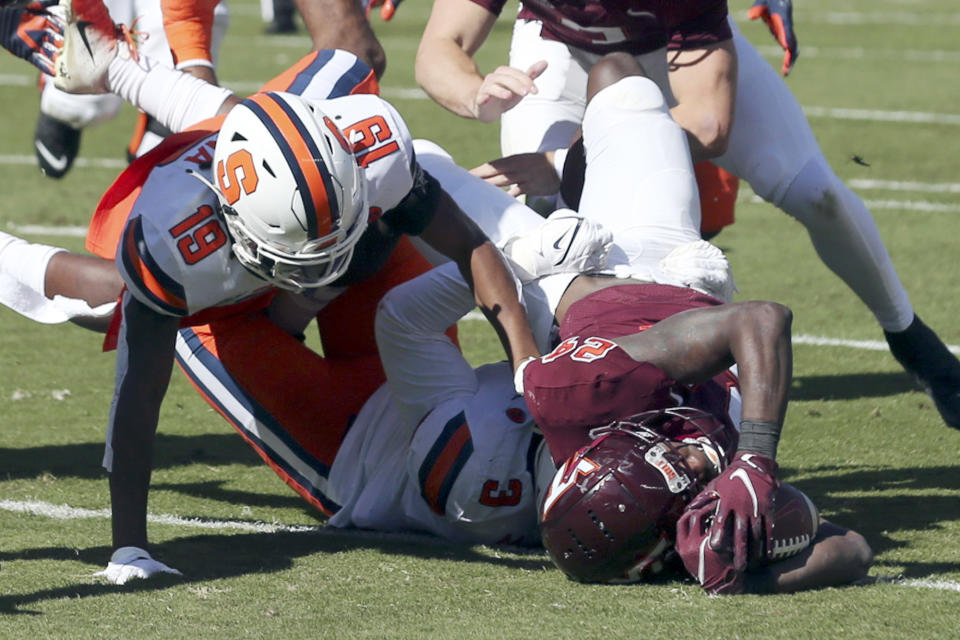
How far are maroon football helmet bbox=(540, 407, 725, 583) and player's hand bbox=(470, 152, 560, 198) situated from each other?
1.34m

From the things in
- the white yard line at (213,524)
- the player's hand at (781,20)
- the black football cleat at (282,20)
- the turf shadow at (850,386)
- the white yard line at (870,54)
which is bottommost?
the white yard line at (870,54)

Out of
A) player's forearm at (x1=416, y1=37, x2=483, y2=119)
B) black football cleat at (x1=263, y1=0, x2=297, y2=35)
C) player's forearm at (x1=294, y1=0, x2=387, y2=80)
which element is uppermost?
player's forearm at (x1=294, y1=0, x2=387, y2=80)

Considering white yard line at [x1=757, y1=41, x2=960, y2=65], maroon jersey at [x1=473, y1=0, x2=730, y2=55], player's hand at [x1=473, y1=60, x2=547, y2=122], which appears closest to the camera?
player's hand at [x1=473, y1=60, x2=547, y2=122]

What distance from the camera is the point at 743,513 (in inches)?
126

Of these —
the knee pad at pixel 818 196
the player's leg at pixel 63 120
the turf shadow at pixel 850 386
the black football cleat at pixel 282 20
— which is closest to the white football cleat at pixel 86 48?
the knee pad at pixel 818 196

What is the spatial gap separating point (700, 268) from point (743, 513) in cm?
103

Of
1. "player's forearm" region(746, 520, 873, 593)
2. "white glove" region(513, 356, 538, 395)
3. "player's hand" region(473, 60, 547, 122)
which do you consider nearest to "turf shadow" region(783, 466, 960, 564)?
"player's forearm" region(746, 520, 873, 593)

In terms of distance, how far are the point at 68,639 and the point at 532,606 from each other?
0.92m

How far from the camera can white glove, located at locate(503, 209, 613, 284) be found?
401 centimetres

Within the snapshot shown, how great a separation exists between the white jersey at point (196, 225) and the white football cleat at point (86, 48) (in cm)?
65

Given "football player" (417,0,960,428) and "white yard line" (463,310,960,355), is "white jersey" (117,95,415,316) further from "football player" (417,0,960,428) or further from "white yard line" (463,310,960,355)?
"white yard line" (463,310,960,355)

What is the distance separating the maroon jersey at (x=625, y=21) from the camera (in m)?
4.62

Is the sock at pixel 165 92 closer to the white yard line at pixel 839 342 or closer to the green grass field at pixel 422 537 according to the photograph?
the green grass field at pixel 422 537

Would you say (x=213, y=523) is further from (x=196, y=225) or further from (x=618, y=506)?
(x=618, y=506)
